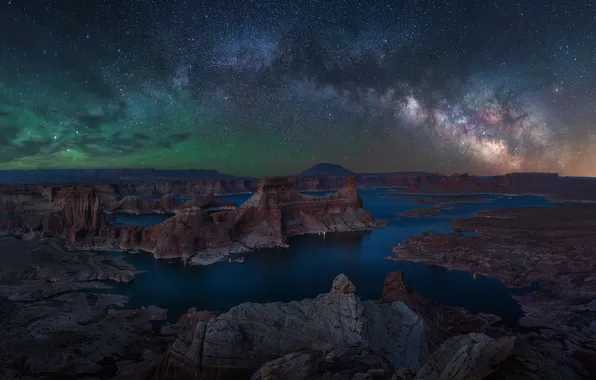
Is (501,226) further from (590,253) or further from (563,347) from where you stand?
(563,347)

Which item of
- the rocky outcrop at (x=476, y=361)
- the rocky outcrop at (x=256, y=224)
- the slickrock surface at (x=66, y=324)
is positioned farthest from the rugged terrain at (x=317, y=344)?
the rocky outcrop at (x=256, y=224)

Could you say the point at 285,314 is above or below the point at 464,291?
above

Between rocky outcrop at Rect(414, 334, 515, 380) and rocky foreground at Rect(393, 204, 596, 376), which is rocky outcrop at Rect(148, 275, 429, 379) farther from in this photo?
rocky foreground at Rect(393, 204, 596, 376)

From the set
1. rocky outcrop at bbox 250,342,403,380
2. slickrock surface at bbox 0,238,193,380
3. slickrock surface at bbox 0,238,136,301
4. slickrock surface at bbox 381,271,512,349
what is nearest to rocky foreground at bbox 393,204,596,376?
slickrock surface at bbox 381,271,512,349

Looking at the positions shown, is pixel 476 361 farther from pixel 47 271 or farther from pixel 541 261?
pixel 541 261

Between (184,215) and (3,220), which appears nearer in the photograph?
(184,215)

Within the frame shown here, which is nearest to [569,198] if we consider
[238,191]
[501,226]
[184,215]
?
[501,226]

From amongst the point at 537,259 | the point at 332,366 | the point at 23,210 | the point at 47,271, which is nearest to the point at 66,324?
the point at 47,271
